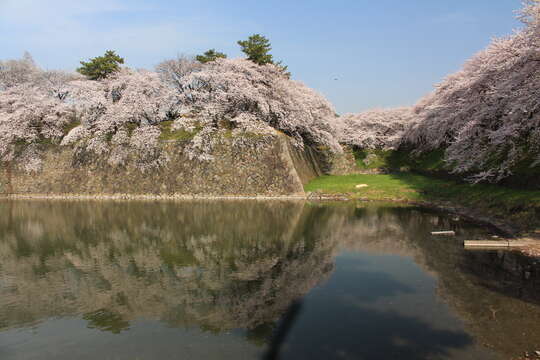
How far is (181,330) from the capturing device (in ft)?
27.8

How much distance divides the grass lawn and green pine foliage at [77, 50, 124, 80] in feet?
106

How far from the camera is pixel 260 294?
10.7 metres

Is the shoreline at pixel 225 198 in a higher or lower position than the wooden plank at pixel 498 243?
higher

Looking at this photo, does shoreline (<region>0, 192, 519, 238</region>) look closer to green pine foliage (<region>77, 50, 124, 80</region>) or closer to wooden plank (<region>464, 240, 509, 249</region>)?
wooden plank (<region>464, 240, 509, 249</region>)

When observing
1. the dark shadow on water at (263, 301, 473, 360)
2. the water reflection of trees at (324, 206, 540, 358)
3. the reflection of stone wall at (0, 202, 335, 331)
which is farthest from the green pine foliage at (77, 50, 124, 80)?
the dark shadow on water at (263, 301, 473, 360)

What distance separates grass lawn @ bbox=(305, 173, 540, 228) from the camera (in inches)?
784

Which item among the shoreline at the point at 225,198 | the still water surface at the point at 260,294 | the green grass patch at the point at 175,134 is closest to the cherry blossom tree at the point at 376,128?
the shoreline at the point at 225,198

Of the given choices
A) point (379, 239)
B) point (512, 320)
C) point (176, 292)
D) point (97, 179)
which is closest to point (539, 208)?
point (379, 239)

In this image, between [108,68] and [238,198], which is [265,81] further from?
[108,68]

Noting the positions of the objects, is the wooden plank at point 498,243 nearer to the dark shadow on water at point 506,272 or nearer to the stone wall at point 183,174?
the dark shadow on water at point 506,272

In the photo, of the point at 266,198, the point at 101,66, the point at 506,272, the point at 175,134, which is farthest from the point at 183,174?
the point at 506,272

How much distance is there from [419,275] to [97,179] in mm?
36083

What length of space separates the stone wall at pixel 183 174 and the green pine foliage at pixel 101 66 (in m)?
12.6

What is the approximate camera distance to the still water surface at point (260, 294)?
305 inches
